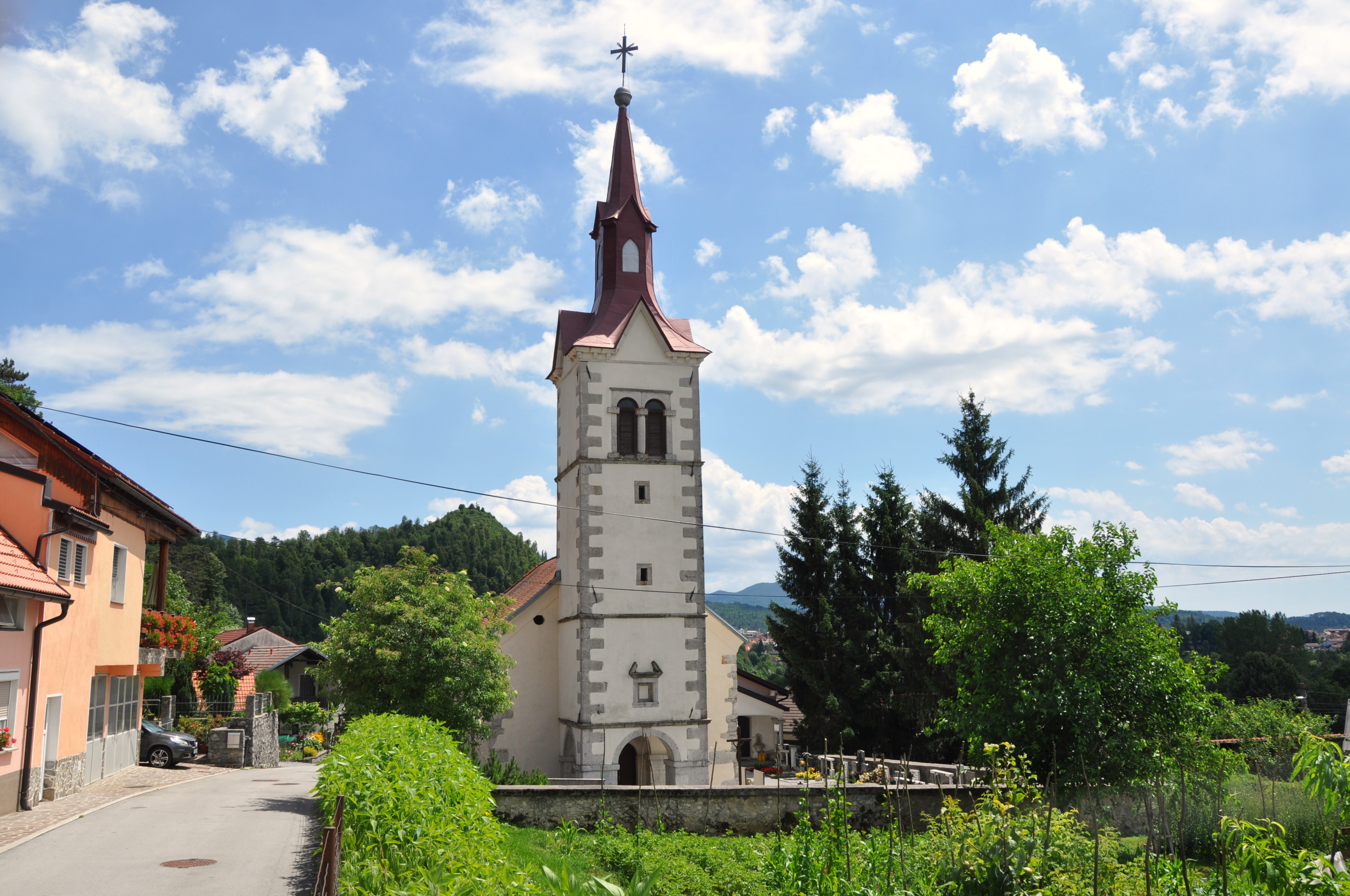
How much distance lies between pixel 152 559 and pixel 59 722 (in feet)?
221

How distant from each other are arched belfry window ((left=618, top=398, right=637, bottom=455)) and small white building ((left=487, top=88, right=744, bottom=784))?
3 cm

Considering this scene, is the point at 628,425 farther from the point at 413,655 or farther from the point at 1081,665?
the point at 1081,665

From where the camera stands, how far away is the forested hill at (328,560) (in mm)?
115500

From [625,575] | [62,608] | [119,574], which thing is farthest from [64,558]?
[625,575]

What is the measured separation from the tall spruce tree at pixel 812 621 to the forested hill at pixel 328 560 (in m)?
71.2

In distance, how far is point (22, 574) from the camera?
15.7m

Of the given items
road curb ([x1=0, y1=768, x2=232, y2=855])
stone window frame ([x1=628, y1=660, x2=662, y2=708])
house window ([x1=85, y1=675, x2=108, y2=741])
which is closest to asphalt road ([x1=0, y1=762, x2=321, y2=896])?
road curb ([x1=0, y1=768, x2=232, y2=855])

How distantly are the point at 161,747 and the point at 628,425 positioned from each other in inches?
613

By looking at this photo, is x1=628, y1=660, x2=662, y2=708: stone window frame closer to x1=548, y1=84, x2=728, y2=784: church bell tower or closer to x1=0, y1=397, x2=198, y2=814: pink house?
x1=548, y1=84, x2=728, y2=784: church bell tower

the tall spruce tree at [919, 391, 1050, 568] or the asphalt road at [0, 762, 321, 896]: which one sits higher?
the tall spruce tree at [919, 391, 1050, 568]

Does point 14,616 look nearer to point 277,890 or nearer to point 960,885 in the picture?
point 277,890

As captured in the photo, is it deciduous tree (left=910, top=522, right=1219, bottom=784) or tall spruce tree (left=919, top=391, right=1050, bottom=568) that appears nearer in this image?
deciduous tree (left=910, top=522, right=1219, bottom=784)

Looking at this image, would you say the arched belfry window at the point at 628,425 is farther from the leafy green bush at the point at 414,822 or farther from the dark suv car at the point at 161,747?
the leafy green bush at the point at 414,822

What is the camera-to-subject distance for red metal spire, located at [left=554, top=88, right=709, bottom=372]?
1193 inches
